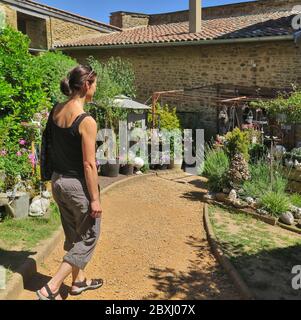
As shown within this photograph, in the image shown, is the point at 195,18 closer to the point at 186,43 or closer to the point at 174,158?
the point at 186,43

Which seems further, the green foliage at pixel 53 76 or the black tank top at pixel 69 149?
the green foliage at pixel 53 76

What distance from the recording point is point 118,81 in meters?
14.6

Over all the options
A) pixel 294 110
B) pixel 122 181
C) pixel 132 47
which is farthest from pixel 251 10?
pixel 122 181

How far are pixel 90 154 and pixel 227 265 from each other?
240cm

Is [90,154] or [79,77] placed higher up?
[79,77]

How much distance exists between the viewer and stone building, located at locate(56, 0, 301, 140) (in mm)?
11688

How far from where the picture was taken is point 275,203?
7.18 m

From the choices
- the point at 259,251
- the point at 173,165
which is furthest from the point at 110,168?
the point at 259,251

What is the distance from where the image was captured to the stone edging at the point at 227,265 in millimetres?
4256

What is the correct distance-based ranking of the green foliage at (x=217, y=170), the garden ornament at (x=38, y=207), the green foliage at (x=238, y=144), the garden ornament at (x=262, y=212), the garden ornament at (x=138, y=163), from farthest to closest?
the garden ornament at (x=138, y=163), the green foliage at (x=238, y=144), the green foliage at (x=217, y=170), the garden ornament at (x=262, y=212), the garden ornament at (x=38, y=207)

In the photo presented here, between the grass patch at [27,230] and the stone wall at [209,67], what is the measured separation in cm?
816

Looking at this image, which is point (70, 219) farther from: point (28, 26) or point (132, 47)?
point (28, 26)

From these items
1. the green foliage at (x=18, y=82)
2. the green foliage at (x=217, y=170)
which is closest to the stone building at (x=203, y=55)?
the green foliage at (x=217, y=170)

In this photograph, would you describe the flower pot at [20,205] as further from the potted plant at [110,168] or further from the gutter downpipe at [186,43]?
the gutter downpipe at [186,43]
